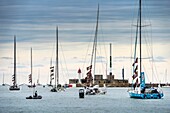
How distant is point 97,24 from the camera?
524 feet

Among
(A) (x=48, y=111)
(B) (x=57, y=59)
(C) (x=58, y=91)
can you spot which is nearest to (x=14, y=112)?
(A) (x=48, y=111)

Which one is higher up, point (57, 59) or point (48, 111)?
point (57, 59)

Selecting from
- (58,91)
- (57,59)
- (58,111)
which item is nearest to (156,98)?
(58,111)

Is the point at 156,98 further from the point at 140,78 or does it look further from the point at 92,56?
the point at 92,56

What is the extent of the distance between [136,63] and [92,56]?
2500 centimetres

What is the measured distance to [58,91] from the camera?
655 feet

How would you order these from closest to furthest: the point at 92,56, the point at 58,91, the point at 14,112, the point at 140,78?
the point at 14,112, the point at 140,78, the point at 92,56, the point at 58,91

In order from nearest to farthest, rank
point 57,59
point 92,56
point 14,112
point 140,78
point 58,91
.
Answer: point 14,112
point 140,78
point 92,56
point 57,59
point 58,91

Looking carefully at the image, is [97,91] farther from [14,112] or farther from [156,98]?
[14,112]

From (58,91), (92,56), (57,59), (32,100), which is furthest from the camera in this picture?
(58,91)

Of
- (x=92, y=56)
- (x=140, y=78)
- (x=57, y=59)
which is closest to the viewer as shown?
(x=140, y=78)

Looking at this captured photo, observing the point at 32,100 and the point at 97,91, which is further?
the point at 97,91

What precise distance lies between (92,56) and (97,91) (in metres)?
11.7

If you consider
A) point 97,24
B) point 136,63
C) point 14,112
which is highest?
point 97,24
